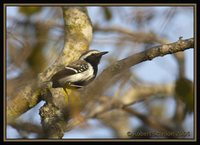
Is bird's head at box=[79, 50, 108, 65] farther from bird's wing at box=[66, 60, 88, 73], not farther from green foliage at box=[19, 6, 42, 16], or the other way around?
green foliage at box=[19, 6, 42, 16]

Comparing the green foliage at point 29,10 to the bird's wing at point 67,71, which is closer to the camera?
the bird's wing at point 67,71

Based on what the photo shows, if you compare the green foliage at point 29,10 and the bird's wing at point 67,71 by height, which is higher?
the green foliage at point 29,10

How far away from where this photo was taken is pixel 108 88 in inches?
126

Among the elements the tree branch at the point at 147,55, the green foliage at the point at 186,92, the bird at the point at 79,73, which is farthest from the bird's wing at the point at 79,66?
the green foliage at the point at 186,92

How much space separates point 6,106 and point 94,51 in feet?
5.03

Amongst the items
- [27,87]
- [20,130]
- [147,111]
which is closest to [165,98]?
[147,111]

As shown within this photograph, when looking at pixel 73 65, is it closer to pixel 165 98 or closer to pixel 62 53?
pixel 62 53

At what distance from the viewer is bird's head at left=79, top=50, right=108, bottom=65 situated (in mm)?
5234

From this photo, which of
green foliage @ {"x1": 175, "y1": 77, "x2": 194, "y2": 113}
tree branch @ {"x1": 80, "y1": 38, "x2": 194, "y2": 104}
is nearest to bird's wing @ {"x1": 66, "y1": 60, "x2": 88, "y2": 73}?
tree branch @ {"x1": 80, "y1": 38, "x2": 194, "y2": 104}

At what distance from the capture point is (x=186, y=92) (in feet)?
18.1

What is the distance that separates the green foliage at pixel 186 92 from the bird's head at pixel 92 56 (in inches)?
34.6

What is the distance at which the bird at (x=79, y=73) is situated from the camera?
15.6ft

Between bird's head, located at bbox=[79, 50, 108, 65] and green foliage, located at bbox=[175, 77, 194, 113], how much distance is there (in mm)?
879

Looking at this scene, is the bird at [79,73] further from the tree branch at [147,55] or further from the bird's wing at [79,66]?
the tree branch at [147,55]
